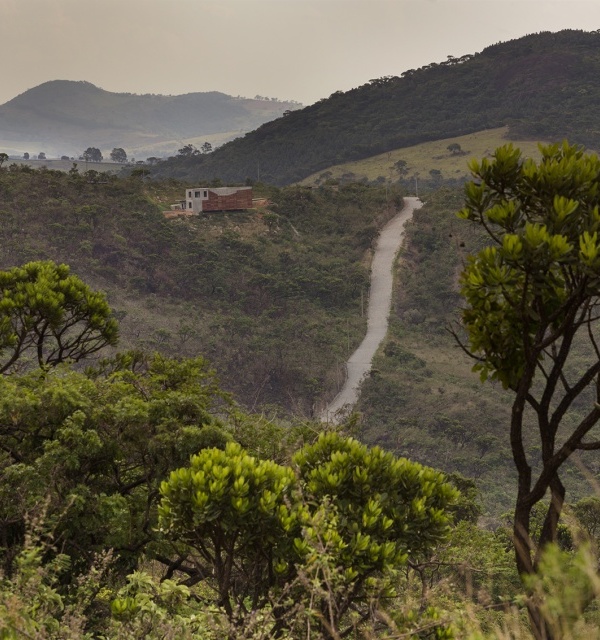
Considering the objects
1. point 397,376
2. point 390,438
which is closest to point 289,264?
point 397,376

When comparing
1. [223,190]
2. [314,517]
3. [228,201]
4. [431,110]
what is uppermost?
[431,110]

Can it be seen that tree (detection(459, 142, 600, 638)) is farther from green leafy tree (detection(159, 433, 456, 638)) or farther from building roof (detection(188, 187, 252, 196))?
building roof (detection(188, 187, 252, 196))

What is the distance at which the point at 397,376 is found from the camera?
47438mm

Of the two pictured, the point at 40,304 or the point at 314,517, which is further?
the point at 40,304

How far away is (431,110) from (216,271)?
98381 mm

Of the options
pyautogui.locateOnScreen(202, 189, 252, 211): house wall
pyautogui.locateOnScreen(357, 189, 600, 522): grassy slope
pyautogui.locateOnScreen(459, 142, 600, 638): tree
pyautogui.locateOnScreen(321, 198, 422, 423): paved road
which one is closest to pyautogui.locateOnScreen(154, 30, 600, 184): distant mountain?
pyautogui.locateOnScreen(321, 198, 422, 423): paved road

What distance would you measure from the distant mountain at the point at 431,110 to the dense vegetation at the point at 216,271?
2458 inches

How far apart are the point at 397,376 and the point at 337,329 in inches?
341

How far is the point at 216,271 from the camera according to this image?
59.2 m

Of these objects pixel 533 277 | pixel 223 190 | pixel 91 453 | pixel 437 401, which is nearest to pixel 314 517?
pixel 533 277

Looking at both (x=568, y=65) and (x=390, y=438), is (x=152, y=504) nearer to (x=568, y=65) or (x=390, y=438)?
(x=390, y=438)

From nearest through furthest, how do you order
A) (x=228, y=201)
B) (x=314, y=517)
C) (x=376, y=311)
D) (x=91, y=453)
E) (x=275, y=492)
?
(x=314, y=517) → (x=275, y=492) → (x=91, y=453) → (x=376, y=311) → (x=228, y=201)

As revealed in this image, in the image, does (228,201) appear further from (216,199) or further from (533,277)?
(533,277)

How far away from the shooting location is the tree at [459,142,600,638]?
4.49 meters
